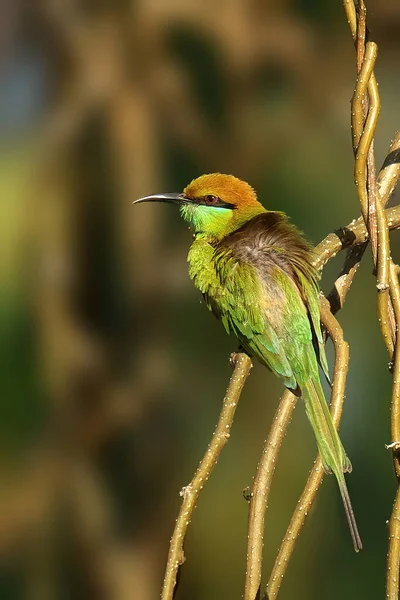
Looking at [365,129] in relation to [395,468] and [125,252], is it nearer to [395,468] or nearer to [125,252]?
[395,468]

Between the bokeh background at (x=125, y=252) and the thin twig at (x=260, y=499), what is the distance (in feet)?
3.42

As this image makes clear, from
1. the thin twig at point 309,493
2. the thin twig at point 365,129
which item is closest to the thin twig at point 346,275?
the thin twig at point 309,493

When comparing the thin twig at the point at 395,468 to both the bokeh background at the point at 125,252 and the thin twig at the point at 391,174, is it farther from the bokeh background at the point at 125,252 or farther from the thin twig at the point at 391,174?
→ the bokeh background at the point at 125,252

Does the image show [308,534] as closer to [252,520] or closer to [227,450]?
[227,450]

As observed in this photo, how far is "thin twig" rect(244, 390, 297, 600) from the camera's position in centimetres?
46

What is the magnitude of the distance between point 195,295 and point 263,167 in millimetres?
266

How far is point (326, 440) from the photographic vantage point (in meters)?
0.57

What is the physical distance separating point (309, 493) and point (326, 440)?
0.11 meters

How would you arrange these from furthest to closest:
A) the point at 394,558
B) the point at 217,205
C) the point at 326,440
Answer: the point at 217,205
the point at 326,440
the point at 394,558

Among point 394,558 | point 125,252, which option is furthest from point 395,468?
point 125,252

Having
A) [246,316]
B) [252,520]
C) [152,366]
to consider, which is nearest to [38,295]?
[152,366]

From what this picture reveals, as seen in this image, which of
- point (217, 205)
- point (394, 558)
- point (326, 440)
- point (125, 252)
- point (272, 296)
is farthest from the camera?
point (125, 252)

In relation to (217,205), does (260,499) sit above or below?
below

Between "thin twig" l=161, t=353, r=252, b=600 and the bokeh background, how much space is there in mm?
1017
